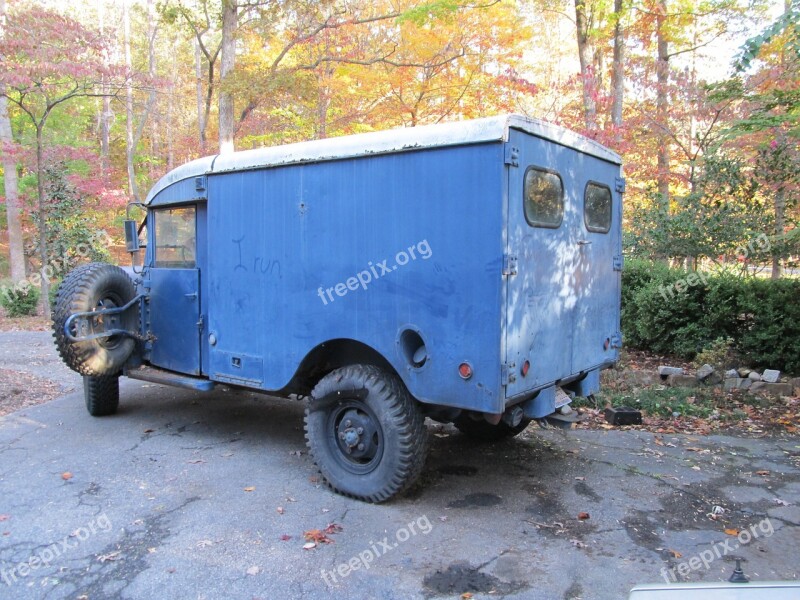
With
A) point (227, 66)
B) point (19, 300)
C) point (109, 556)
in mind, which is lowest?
point (109, 556)

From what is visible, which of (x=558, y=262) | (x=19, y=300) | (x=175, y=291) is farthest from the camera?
(x=19, y=300)

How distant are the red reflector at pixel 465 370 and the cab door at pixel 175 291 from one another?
2.86m

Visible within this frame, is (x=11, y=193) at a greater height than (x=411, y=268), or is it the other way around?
(x=11, y=193)

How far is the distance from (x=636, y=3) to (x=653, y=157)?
4.03 metres

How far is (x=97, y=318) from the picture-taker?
562cm

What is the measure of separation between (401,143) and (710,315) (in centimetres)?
612

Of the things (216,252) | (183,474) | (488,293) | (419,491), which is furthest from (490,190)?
(183,474)

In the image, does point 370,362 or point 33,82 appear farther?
point 33,82

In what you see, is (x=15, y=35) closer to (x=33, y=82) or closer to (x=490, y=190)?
(x=33, y=82)

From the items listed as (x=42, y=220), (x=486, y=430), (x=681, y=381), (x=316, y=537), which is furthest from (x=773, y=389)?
(x=42, y=220)

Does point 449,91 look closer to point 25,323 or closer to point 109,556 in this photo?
point 25,323

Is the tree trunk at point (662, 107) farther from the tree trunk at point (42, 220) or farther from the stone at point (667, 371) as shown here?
the tree trunk at point (42, 220)

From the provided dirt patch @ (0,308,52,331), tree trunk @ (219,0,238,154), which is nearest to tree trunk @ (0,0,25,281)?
dirt patch @ (0,308,52,331)

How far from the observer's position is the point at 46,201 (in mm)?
17406
